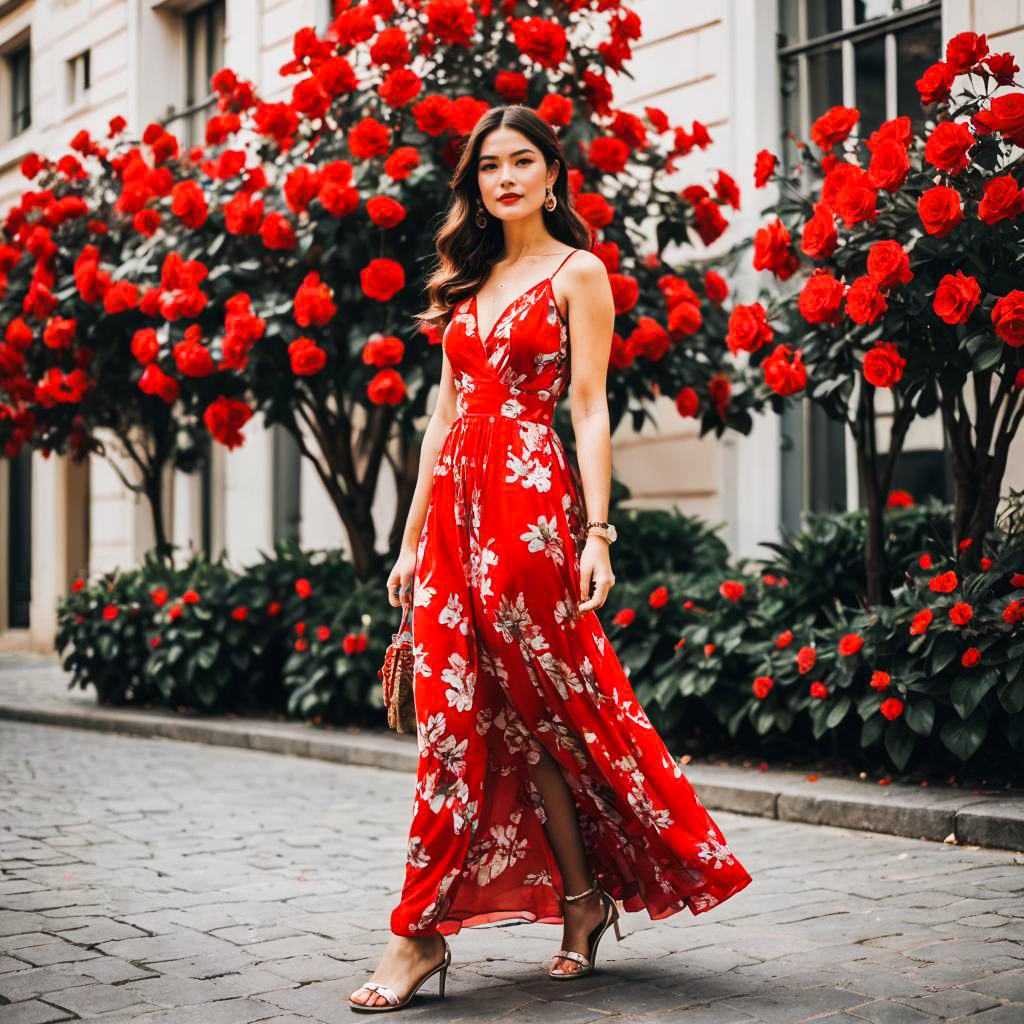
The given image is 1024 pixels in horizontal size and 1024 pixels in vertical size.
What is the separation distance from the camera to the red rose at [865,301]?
548cm

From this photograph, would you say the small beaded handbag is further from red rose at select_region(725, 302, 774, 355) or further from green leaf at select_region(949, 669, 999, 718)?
red rose at select_region(725, 302, 774, 355)

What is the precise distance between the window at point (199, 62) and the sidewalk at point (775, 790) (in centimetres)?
742

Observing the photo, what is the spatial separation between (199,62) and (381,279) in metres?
8.77

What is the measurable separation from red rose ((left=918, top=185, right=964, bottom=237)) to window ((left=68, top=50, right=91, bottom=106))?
13265 mm

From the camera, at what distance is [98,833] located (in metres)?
5.79

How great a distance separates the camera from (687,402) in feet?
25.9

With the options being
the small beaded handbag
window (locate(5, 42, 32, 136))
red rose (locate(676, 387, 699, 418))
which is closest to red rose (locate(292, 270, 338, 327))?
red rose (locate(676, 387, 699, 418))

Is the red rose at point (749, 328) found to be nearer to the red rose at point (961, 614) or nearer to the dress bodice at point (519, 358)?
the red rose at point (961, 614)

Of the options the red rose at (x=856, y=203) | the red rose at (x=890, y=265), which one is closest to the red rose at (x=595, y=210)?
the red rose at (x=856, y=203)

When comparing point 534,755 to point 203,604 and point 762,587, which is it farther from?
point 203,604

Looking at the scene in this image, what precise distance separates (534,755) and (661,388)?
476 centimetres

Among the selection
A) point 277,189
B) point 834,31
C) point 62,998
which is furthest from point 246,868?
point 834,31

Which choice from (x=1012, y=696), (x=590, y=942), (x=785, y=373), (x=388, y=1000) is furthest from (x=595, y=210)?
(x=388, y=1000)

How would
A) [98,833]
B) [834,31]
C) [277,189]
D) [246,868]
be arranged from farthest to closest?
[834,31] → [277,189] → [98,833] → [246,868]
